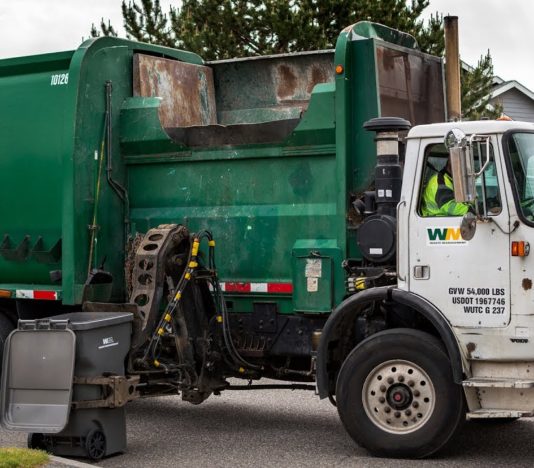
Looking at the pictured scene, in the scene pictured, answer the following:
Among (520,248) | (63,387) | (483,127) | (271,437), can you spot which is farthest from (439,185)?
(63,387)

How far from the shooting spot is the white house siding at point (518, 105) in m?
29.6

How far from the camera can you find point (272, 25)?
1908cm

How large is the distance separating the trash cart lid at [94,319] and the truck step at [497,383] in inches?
99.3

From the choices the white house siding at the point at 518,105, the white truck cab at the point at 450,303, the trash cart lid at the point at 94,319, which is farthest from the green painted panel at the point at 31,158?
the white house siding at the point at 518,105

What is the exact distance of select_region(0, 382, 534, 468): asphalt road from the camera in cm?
801

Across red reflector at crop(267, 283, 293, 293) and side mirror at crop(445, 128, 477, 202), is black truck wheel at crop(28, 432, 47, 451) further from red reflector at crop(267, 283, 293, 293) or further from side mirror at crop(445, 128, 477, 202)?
side mirror at crop(445, 128, 477, 202)

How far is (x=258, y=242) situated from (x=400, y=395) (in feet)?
6.56

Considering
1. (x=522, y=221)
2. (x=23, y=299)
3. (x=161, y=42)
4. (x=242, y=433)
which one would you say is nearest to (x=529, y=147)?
(x=522, y=221)

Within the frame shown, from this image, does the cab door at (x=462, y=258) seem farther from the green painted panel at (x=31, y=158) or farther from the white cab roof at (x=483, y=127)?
the green painted panel at (x=31, y=158)

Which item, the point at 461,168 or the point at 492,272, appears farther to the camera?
the point at 492,272

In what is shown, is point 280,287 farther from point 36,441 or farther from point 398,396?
point 36,441

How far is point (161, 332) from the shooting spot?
880 cm

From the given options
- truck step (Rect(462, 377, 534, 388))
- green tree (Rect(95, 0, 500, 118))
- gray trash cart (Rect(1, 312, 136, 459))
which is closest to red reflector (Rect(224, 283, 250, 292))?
gray trash cart (Rect(1, 312, 136, 459))

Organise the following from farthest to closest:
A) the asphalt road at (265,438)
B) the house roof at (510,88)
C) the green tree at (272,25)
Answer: the house roof at (510,88) → the green tree at (272,25) → the asphalt road at (265,438)
